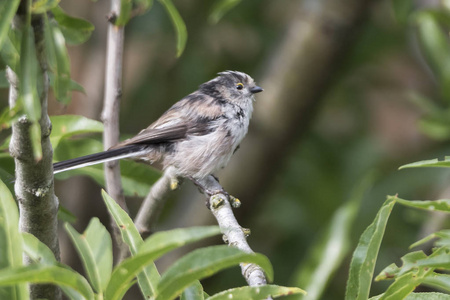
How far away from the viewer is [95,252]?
66.4 inches

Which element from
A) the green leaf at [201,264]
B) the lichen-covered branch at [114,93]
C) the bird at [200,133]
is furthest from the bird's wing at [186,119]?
the green leaf at [201,264]

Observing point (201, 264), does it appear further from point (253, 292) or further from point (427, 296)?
point (427, 296)

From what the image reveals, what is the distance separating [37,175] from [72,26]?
2.87 feet

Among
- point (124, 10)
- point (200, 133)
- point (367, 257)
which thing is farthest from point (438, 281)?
point (200, 133)

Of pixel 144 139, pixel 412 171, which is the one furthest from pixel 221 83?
pixel 412 171

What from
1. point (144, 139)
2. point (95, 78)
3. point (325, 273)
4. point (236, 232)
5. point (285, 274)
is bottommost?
point (325, 273)

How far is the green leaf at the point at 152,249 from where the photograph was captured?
1.38m

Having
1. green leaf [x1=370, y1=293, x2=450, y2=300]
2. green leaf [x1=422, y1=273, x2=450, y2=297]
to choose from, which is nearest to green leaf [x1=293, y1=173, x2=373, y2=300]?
green leaf [x1=370, y1=293, x2=450, y2=300]

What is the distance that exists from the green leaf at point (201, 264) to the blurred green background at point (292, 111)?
3.29 metres

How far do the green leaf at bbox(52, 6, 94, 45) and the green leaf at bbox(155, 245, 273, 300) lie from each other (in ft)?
4.10

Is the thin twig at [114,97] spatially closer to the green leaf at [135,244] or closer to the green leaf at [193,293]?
the green leaf at [135,244]

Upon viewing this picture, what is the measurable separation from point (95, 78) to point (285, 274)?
7.54 ft

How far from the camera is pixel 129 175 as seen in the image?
3152 millimetres

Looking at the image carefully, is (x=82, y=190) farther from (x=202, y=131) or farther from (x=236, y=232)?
(x=236, y=232)
